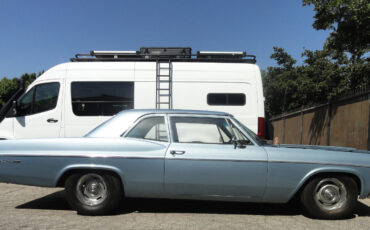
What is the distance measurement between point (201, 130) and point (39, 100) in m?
4.54

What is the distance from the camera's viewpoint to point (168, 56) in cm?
760

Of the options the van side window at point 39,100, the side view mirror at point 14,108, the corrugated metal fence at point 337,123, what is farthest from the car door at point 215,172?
the side view mirror at point 14,108

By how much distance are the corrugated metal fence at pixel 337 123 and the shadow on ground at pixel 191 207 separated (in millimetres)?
2676

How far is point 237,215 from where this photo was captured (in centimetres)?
436

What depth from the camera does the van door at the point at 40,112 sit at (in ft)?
23.2

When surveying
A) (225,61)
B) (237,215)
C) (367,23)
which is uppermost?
(367,23)

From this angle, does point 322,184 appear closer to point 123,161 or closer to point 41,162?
point 123,161

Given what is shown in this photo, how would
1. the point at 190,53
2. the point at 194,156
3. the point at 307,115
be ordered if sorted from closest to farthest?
1. the point at 194,156
2. the point at 190,53
3. the point at 307,115

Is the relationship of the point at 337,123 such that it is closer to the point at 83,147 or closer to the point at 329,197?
the point at 329,197

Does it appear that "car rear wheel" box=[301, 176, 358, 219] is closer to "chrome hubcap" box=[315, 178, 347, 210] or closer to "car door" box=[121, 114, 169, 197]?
"chrome hubcap" box=[315, 178, 347, 210]

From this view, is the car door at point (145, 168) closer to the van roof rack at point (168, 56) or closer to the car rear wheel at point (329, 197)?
the car rear wheel at point (329, 197)

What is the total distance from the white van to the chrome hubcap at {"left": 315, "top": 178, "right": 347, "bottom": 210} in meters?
2.85

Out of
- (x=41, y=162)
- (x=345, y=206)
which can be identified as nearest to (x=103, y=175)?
(x=41, y=162)

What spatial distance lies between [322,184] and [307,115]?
361 inches
